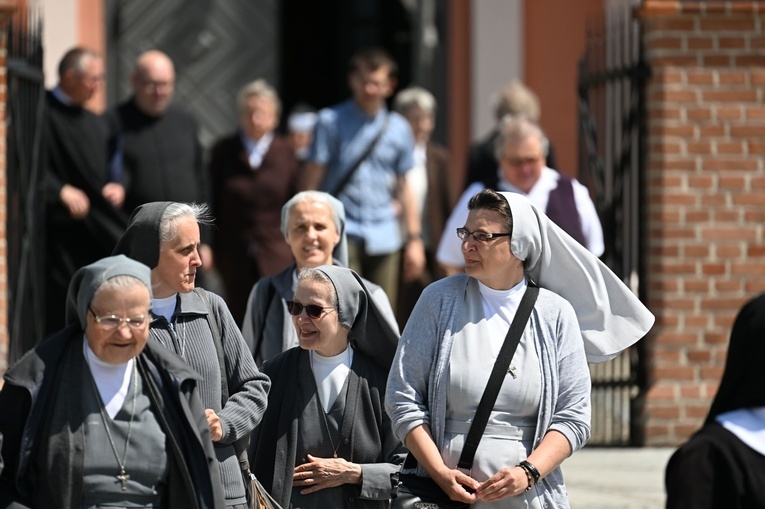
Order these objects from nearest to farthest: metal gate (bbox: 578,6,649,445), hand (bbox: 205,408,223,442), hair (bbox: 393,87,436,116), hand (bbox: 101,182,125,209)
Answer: hand (bbox: 205,408,223,442) → metal gate (bbox: 578,6,649,445) → hand (bbox: 101,182,125,209) → hair (bbox: 393,87,436,116)

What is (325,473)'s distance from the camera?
5582 millimetres

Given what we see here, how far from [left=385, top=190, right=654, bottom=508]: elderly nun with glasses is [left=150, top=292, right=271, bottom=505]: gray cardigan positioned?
47 centimetres

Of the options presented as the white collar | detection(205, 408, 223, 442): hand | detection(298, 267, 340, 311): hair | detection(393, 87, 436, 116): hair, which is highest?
detection(393, 87, 436, 116): hair

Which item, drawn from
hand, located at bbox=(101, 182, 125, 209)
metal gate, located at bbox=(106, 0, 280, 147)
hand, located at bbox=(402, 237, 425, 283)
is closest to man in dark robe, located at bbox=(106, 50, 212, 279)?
hand, located at bbox=(101, 182, 125, 209)

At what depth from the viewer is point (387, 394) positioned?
5352 mm

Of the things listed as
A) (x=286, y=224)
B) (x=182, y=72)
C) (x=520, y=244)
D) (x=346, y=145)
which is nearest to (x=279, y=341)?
(x=286, y=224)

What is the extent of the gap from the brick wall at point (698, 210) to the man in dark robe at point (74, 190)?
10.8 feet

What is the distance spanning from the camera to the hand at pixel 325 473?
5.58 m

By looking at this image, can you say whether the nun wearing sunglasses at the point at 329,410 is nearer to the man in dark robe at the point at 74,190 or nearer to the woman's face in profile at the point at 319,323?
the woman's face in profile at the point at 319,323

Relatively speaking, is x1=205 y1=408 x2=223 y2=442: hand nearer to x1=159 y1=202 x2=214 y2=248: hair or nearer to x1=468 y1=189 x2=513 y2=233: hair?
x1=159 y1=202 x2=214 y2=248: hair

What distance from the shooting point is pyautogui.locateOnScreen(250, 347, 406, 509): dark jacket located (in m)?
5.60

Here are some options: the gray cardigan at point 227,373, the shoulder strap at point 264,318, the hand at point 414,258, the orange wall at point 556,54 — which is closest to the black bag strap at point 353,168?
the hand at point 414,258

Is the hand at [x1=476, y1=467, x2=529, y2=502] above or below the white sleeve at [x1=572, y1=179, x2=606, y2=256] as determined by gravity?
below

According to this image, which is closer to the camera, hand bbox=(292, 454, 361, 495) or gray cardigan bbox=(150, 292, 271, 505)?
gray cardigan bbox=(150, 292, 271, 505)
